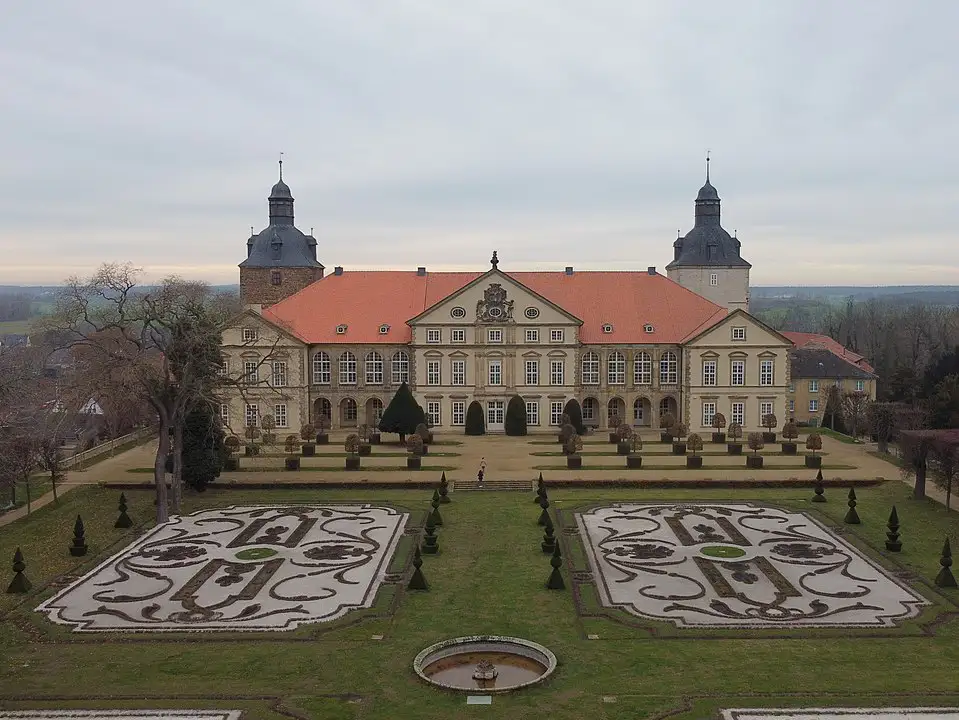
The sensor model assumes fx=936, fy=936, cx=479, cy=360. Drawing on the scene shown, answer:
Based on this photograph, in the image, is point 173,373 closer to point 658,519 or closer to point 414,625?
point 414,625

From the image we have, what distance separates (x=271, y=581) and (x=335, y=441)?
30.4 m

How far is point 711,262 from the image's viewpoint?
248ft

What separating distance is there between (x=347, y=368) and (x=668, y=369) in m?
22.6

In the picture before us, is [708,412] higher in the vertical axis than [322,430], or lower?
higher

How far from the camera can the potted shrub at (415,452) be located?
50.7m

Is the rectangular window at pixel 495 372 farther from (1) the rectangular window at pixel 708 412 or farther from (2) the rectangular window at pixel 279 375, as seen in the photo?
(2) the rectangular window at pixel 279 375

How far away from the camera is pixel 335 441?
61.4 meters

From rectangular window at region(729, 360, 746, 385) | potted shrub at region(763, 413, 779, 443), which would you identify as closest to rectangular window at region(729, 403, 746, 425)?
rectangular window at region(729, 360, 746, 385)

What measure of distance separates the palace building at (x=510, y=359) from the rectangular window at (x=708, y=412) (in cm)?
14

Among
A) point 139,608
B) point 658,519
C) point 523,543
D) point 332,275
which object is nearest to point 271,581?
point 139,608

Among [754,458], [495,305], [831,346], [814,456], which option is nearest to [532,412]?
[495,305]

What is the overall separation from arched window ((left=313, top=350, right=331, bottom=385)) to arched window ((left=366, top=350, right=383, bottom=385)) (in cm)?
282

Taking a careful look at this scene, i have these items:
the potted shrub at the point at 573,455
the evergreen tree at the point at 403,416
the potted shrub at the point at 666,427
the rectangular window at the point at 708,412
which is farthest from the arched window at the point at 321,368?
the rectangular window at the point at 708,412

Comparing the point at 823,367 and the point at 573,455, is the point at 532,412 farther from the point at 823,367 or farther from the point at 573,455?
the point at 823,367
